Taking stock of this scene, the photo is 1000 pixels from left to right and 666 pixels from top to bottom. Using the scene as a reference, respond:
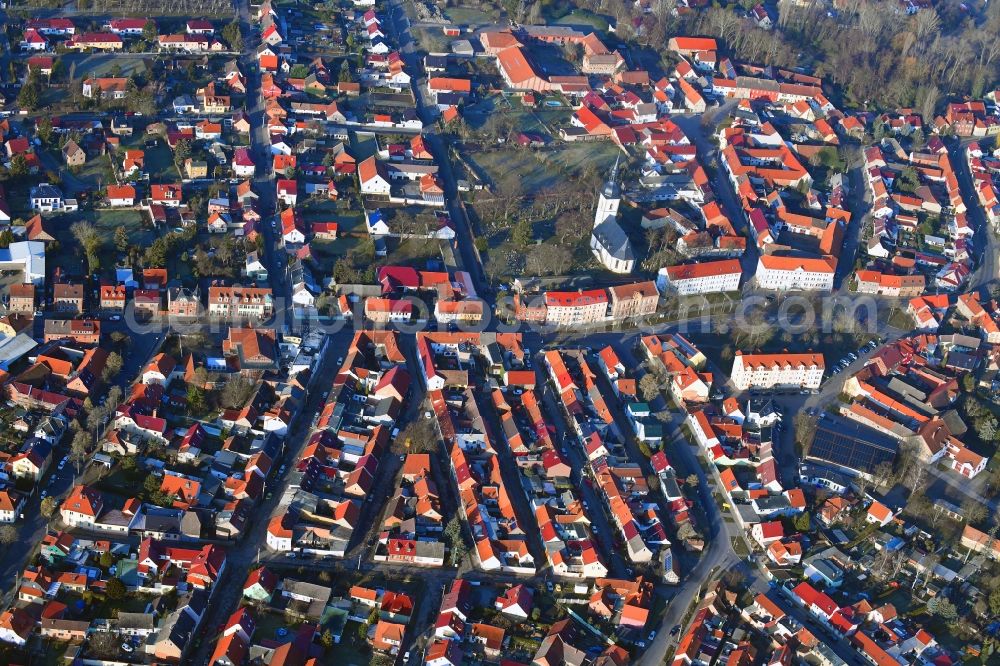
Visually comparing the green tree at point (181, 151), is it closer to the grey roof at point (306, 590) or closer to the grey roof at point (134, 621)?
the grey roof at point (306, 590)

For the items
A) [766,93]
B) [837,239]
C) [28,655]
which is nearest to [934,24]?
[766,93]

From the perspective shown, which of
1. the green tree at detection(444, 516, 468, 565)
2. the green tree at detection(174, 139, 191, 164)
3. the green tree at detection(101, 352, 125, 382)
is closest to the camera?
the green tree at detection(444, 516, 468, 565)

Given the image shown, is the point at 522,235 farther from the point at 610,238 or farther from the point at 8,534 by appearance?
the point at 8,534

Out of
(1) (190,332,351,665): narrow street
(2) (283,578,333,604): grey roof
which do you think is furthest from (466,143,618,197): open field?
(2) (283,578,333,604): grey roof


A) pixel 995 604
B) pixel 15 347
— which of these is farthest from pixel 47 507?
pixel 995 604

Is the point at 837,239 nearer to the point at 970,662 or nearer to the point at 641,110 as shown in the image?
the point at 641,110

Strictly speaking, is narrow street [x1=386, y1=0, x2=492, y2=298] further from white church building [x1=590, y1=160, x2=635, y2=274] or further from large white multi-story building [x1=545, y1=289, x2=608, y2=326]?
white church building [x1=590, y1=160, x2=635, y2=274]
